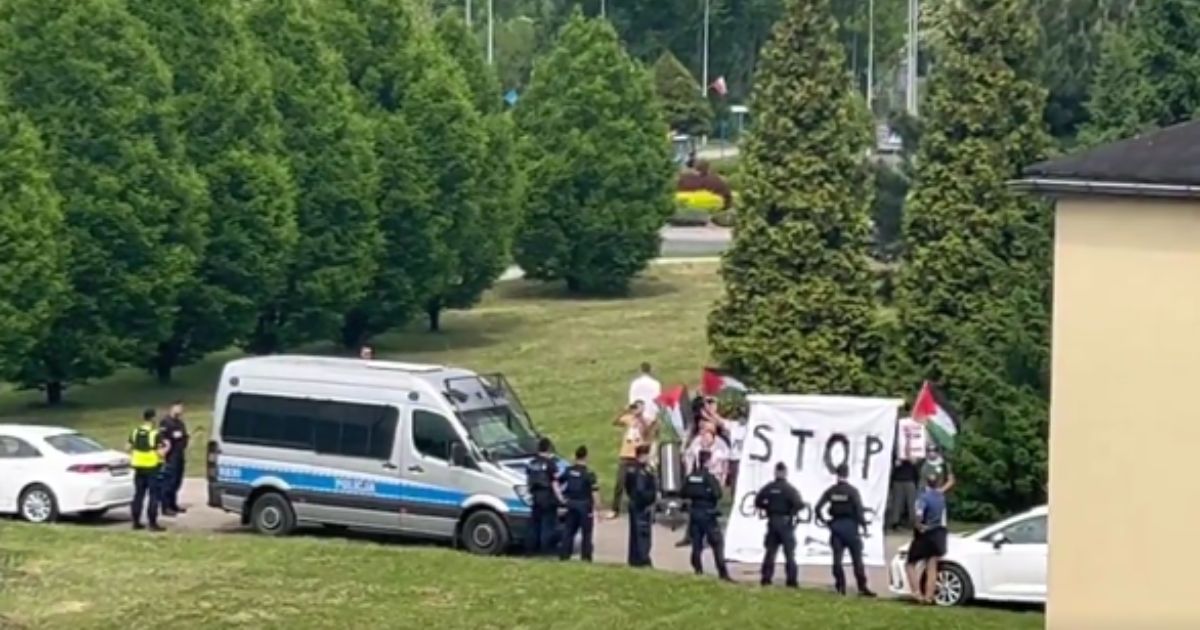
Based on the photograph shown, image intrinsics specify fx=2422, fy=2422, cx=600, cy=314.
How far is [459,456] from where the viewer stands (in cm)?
2900

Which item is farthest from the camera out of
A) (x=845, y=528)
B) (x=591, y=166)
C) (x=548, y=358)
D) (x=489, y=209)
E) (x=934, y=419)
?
(x=591, y=166)

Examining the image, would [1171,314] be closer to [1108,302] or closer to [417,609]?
[1108,302]

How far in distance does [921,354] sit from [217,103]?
52.4 ft

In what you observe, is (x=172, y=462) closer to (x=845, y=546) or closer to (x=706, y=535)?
(x=706, y=535)

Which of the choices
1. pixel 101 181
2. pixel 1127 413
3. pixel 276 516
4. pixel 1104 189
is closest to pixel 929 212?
pixel 276 516

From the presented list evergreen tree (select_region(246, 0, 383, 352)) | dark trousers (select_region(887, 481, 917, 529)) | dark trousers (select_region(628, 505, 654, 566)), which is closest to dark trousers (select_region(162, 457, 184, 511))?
dark trousers (select_region(628, 505, 654, 566))

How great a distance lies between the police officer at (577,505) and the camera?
92.1 ft

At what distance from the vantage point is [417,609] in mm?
24891

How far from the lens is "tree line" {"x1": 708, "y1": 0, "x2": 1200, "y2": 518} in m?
35.8

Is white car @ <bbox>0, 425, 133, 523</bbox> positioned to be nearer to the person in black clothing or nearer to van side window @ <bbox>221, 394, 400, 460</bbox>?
the person in black clothing

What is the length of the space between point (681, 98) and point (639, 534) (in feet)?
277

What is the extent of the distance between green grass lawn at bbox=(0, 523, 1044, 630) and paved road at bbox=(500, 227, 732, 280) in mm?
34902

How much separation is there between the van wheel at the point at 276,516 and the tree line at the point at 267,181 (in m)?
11.8

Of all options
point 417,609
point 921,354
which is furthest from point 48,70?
point 417,609
